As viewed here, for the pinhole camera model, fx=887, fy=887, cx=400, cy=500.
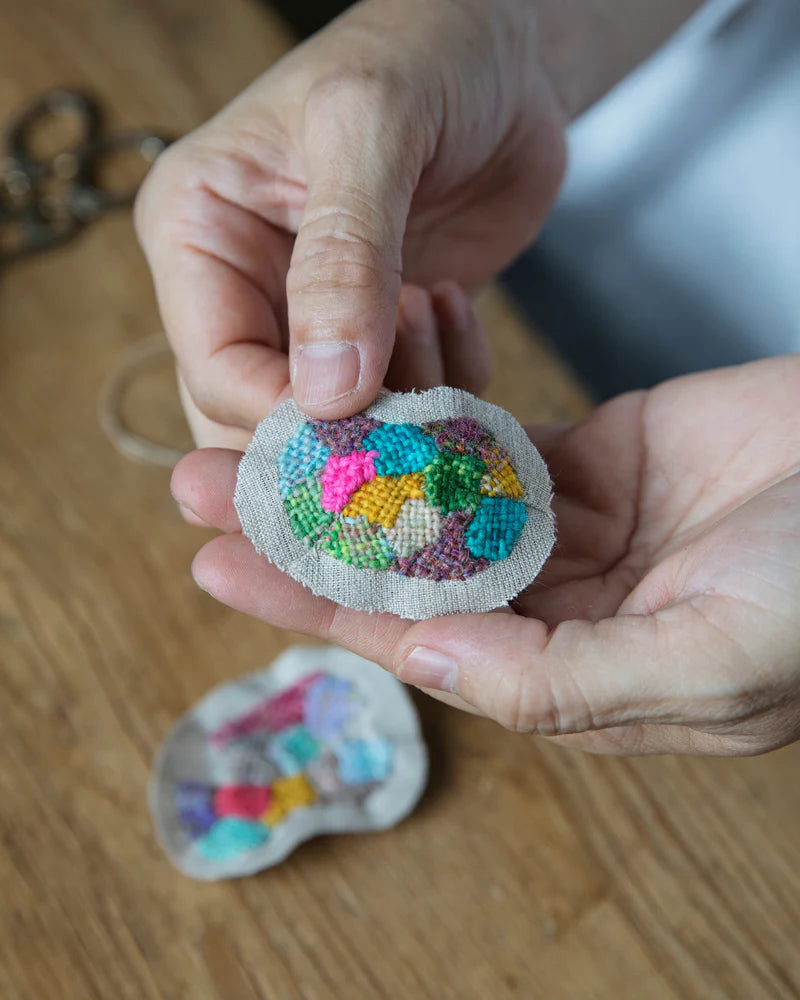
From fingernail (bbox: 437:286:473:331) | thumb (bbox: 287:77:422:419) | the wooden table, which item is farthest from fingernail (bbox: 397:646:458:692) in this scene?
fingernail (bbox: 437:286:473:331)

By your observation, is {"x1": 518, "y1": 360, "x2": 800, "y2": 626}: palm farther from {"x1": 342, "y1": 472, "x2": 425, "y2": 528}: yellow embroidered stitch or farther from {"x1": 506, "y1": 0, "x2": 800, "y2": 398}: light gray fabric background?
{"x1": 506, "y1": 0, "x2": 800, "y2": 398}: light gray fabric background

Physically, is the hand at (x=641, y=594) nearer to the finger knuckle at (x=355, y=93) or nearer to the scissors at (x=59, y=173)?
the finger knuckle at (x=355, y=93)

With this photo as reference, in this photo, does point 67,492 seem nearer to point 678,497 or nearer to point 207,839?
point 207,839

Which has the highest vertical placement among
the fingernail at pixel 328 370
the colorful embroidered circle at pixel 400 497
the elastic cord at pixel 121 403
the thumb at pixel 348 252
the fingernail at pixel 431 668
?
the thumb at pixel 348 252

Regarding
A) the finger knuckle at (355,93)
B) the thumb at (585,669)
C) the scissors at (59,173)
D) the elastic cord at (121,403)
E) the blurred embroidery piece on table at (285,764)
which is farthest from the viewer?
the scissors at (59,173)

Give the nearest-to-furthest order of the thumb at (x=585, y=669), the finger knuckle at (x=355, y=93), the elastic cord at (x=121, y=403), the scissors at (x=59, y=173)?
the thumb at (x=585, y=669)
the finger knuckle at (x=355, y=93)
the elastic cord at (x=121, y=403)
the scissors at (x=59, y=173)

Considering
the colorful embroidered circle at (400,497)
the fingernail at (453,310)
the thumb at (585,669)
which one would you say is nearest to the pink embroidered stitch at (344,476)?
the colorful embroidered circle at (400,497)
